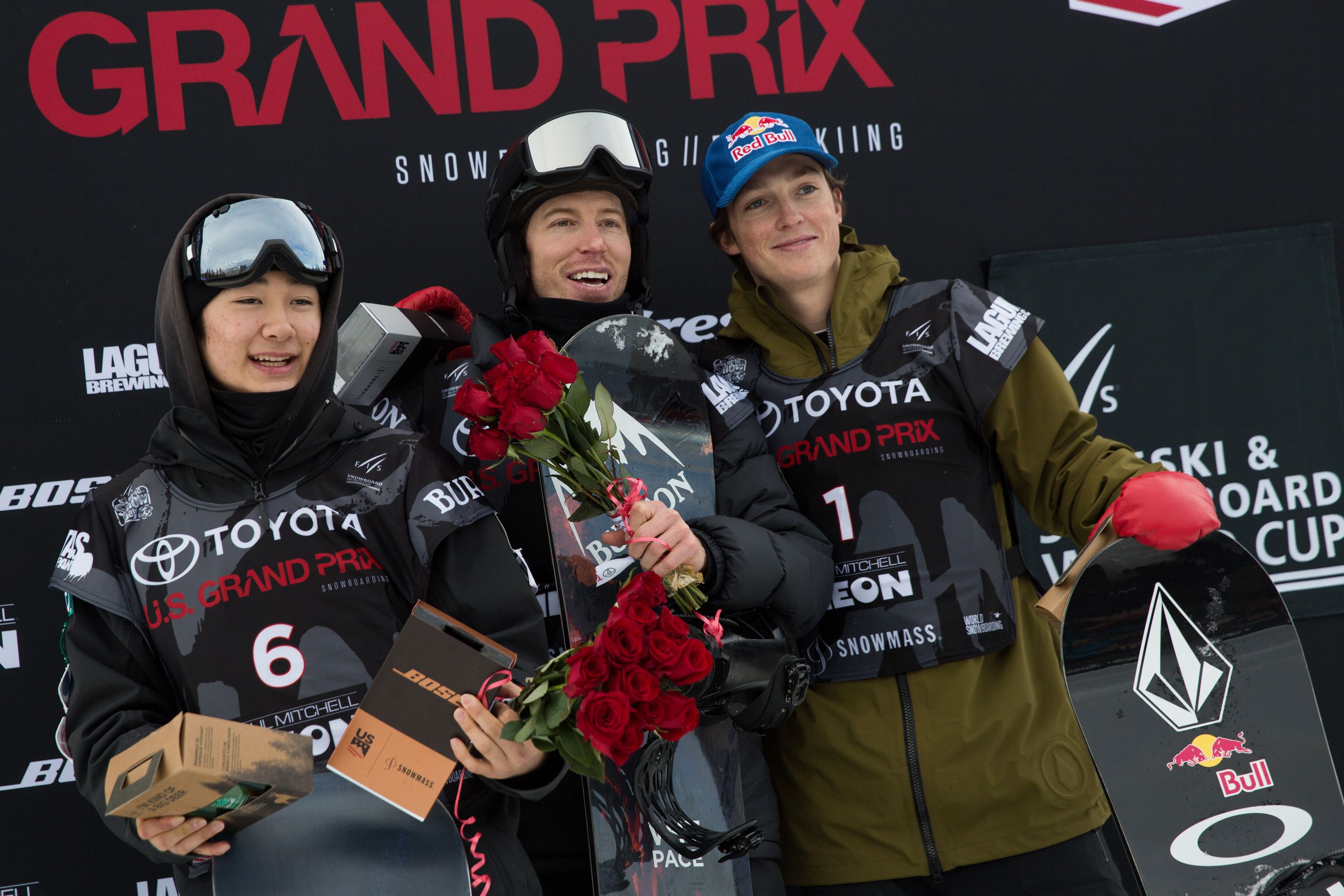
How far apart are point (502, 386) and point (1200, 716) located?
4.60 ft

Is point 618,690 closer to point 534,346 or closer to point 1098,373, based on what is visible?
point 534,346

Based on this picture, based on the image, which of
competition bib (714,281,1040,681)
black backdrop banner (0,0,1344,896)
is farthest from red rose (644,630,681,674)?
black backdrop banner (0,0,1344,896)

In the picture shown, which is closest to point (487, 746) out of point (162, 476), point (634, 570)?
point (634, 570)

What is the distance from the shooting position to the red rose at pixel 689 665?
1.38 m

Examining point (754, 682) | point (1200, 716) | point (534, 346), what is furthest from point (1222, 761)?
point (534, 346)

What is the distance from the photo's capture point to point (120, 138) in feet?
8.27

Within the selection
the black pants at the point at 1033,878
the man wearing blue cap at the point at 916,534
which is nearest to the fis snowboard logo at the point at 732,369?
the man wearing blue cap at the point at 916,534

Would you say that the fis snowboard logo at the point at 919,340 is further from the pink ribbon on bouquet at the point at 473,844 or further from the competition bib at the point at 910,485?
the pink ribbon on bouquet at the point at 473,844

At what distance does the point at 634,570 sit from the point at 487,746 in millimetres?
518

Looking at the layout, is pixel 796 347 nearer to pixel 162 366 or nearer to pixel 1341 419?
pixel 162 366

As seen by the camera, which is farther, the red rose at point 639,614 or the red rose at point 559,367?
the red rose at point 559,367

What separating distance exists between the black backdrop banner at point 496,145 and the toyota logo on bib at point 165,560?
1003mm

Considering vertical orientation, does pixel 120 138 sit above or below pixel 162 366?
above

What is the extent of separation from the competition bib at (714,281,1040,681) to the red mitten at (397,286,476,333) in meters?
0.83
